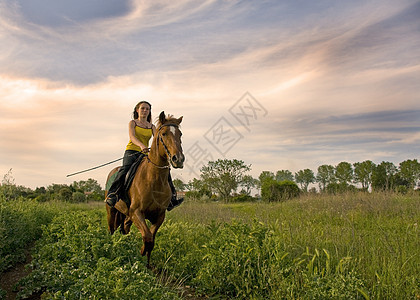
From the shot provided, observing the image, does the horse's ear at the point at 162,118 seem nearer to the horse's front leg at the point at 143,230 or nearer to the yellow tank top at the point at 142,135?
the yellow tank top at the point at 142,135

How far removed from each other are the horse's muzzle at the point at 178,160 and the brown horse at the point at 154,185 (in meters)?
0.24

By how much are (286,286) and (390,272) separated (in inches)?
59.0

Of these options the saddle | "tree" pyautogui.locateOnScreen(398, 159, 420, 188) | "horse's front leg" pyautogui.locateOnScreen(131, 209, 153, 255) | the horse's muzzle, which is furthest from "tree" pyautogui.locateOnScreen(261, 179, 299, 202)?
"tree" pyautogui.locateOnScreen(398, 159, 420, 188)

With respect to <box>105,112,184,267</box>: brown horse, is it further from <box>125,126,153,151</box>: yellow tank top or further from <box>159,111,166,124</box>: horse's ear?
<box>125,126,153,151</box>: yellow tank top

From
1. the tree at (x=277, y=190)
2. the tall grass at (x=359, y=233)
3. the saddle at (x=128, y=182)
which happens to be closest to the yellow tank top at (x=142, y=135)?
the saddle at (x=128, y=182)

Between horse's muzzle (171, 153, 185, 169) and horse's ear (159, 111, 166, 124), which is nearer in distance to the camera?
horse's muzzle (171, 153, 185, 169)

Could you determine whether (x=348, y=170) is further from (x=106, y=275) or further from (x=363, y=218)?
(x=106, y=275)

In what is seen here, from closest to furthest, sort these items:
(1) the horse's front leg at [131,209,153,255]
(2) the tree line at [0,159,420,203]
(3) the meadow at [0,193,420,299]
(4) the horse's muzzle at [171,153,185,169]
Answer: (3) the meadow at [0,193,420,299] → (4) the horse's muzzle at [171,153,185,169] → (1) the horse's front leg at [131,209,153,255] → (2) the tree line at [0,159,420,203]

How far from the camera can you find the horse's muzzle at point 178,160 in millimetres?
4765

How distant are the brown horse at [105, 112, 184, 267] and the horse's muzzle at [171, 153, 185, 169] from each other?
239 mm

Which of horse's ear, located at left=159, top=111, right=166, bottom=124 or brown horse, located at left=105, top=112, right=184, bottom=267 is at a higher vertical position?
horse's ear, located at left=159, top=111, right=166, bottom=124

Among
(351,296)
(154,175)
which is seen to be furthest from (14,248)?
(351,296)

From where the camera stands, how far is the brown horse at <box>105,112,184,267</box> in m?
5.26

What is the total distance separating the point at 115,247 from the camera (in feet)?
15.9
